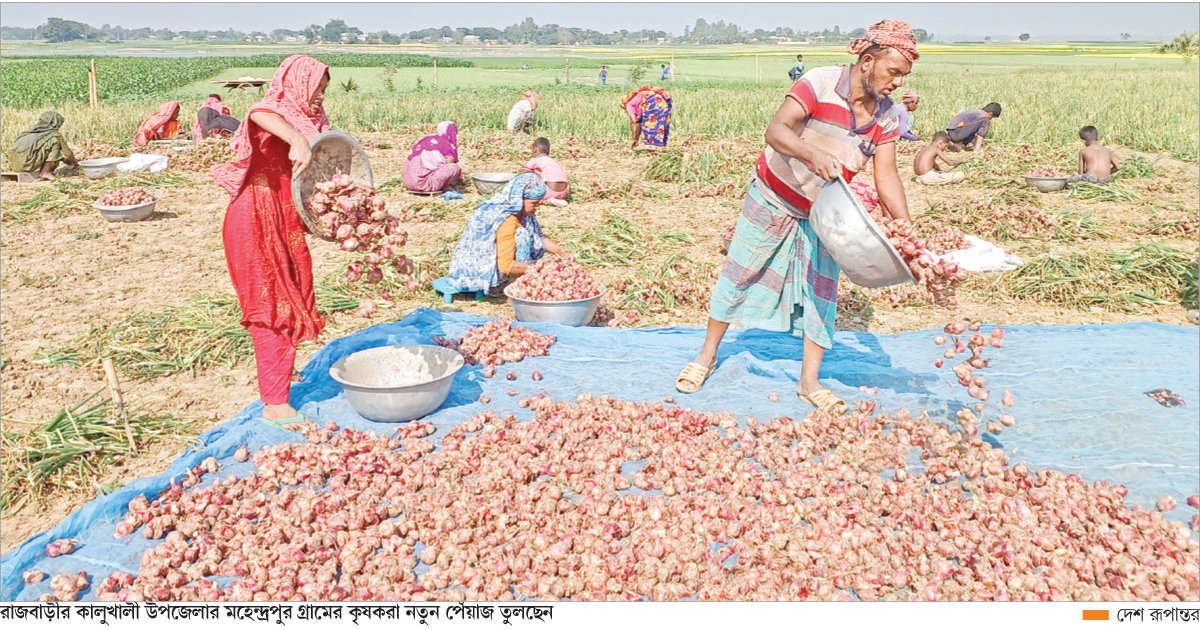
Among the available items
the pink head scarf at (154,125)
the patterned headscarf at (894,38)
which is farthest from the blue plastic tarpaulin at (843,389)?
the pink head scarf at (154,125)

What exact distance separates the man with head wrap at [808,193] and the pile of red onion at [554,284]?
1.05 m

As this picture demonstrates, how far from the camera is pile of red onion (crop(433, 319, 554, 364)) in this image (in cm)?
436

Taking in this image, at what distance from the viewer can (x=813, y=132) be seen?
3.49 metres

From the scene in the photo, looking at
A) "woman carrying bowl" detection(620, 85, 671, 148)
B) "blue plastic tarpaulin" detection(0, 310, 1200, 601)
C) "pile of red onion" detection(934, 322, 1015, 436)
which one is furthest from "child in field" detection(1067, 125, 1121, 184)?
"pile of red onion" detection(934, 322, 1015, 436)

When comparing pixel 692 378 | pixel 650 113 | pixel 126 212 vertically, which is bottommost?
pixel 692 378

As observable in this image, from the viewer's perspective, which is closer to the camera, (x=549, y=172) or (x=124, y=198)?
(x=124, y=198)

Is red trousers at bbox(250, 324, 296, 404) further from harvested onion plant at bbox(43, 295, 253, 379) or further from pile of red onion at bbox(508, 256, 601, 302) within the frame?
pile of red onion at bbox(508, 256, 601, 302)

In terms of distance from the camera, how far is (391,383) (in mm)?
3945

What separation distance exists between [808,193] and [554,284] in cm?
181

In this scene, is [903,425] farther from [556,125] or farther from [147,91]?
[147,91]

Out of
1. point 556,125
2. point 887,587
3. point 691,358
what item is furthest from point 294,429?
point 556,125

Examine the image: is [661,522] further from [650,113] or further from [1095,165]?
[650,113]

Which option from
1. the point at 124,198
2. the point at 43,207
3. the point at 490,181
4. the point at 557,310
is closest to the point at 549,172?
the point at 490,181

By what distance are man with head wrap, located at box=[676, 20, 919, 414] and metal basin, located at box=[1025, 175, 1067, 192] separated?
Result: 6386mm
